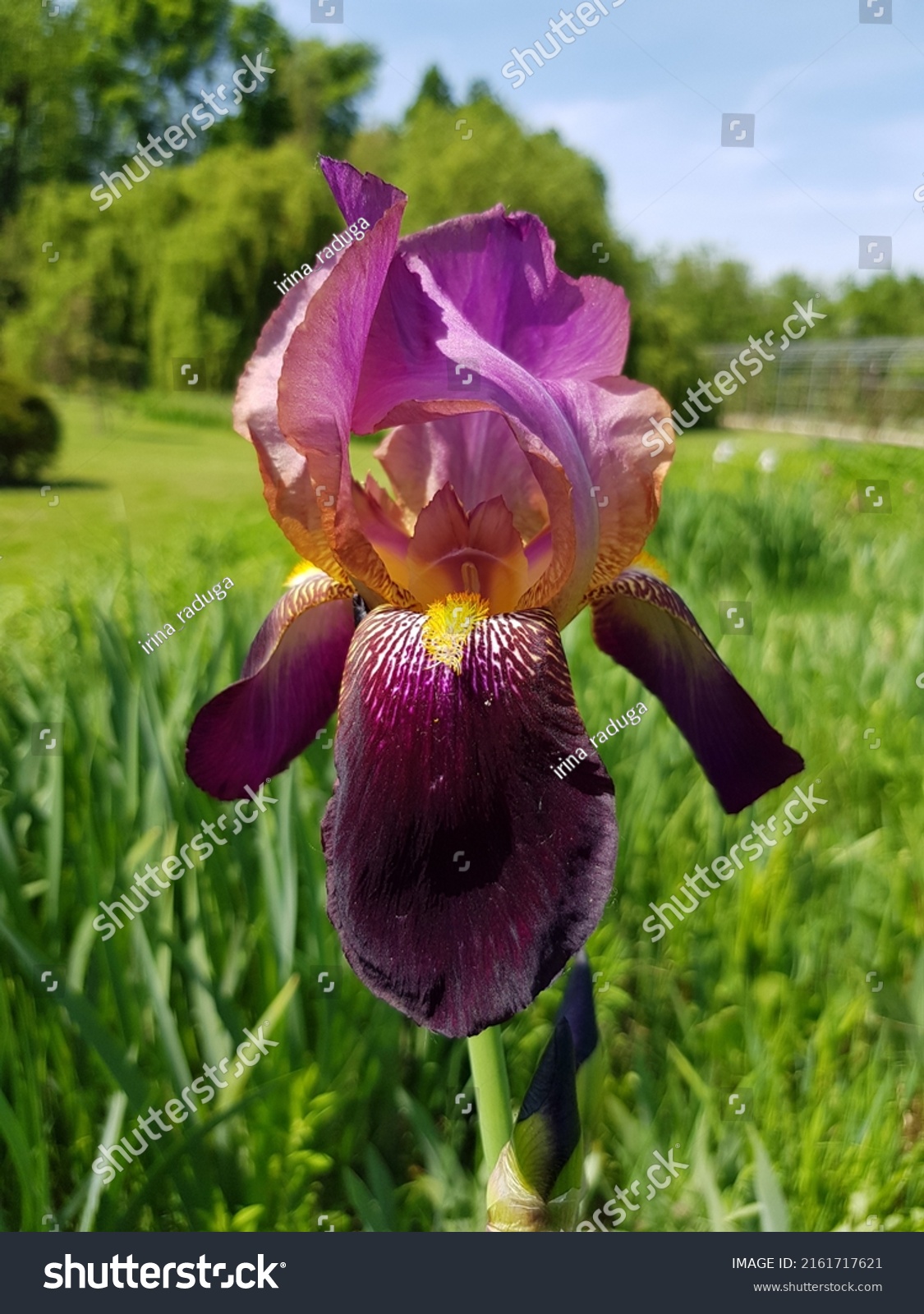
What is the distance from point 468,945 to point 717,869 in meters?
1.20

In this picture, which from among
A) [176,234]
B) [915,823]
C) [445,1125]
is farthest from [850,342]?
[445,1125]

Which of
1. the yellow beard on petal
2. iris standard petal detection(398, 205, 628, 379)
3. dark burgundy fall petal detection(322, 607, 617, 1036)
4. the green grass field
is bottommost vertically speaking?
the green grass field

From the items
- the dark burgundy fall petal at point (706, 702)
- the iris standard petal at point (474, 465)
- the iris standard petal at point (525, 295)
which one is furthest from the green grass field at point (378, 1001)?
the iris standard petal at point (525, 295)

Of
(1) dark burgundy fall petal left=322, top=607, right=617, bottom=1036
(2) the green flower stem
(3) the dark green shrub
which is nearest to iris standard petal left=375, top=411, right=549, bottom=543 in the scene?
(1) dark burgundy fall petal left=322, top=607, right=617, bottom=1036

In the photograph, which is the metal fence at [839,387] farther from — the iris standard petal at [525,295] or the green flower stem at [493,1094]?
the green flower stem at [493,1094]

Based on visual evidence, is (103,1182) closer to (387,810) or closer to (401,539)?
(387,810)

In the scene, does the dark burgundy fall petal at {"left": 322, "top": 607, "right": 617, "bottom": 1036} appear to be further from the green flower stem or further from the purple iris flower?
the green flower stem

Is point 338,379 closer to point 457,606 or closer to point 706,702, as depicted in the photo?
point 457,606

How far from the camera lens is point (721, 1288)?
42.6 inches

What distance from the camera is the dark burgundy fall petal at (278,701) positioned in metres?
0.95

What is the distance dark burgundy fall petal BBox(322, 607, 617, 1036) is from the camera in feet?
2.17

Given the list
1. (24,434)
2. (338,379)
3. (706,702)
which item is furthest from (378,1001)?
(24,434)

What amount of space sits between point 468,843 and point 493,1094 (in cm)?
36

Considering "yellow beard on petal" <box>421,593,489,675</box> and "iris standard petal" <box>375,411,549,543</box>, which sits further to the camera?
"iris standard petal" <box>375,411,549,543</box>
